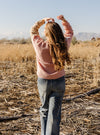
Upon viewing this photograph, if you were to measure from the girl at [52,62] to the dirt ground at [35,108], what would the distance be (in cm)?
76

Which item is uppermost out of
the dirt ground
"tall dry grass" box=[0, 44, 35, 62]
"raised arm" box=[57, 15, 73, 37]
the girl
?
"raised arm" box=[57, 15, 73, 37]

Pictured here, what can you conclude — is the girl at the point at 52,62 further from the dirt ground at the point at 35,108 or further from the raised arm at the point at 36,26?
the dirt ground at the point at 35,108

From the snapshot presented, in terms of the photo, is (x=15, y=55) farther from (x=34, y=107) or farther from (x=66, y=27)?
(x=66, y=27)

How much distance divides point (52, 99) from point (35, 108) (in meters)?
1.69

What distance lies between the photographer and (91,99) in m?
4.61

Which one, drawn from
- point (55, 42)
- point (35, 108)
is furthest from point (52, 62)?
point (35, 108)

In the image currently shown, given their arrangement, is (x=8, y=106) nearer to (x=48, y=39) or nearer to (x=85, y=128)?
(x=85, y=128)

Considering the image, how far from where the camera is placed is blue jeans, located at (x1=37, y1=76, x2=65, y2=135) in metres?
2.43

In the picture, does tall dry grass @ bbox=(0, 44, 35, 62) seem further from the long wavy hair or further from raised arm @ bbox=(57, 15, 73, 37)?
the long wavy hair

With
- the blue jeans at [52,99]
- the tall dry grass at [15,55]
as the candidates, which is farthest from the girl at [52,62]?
the tall dry grass at [15,55]

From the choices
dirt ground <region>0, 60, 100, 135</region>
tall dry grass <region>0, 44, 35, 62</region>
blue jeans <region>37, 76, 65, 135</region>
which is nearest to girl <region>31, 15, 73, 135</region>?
blue jeans <region>37, 76, 65, 135</region>

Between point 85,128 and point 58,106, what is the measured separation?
38.3 inches

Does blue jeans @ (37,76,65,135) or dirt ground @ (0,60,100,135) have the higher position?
blue jeans @ (37,76,65,135)

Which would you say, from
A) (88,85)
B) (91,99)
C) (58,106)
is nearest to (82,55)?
(88,85)
